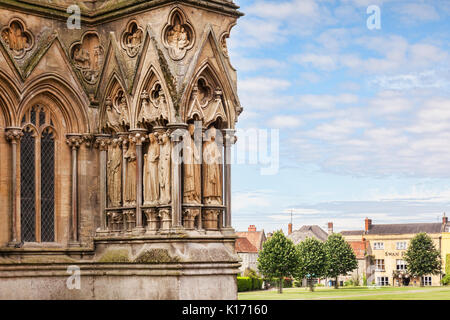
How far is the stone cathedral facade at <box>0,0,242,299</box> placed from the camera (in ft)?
51.0

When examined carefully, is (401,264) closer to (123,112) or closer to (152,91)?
(123,112)

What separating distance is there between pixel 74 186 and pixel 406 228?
4548 inches

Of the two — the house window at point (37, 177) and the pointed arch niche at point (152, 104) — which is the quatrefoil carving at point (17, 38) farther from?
the pointed arch niche at point (152, 104)

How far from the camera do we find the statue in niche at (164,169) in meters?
15.5

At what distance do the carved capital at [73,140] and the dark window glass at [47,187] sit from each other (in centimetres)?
31

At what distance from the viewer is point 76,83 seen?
55.5ft

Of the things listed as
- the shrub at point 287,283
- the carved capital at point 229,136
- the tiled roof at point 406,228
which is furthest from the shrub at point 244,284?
the carved capital at point 229,136

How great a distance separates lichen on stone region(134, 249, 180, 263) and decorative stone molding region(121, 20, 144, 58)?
3805 mm

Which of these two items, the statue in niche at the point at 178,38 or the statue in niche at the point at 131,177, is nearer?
the statue in niche at the point at 178,38

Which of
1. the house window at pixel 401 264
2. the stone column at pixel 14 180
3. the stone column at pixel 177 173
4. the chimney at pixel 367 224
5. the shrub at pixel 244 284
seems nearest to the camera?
the stone column at pixel 177 173

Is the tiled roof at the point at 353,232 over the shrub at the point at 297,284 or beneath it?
over
